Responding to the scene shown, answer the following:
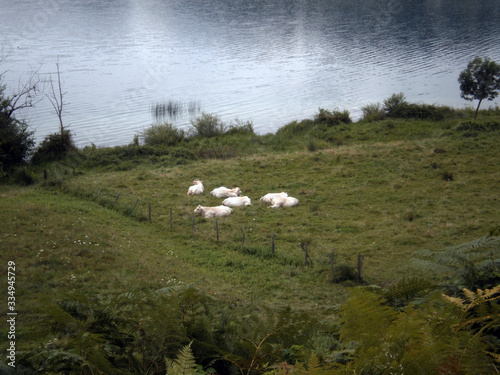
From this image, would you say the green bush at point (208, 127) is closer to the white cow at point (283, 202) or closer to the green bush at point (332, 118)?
the green bush at point (332, 118)

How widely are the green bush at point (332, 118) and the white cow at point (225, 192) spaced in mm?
22850

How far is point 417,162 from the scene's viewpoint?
28.1 m

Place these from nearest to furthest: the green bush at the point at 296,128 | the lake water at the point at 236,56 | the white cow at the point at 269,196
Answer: the white cow at the point at 269,196
the green bush at the point at 296,128
the lake water at the point at 236,56

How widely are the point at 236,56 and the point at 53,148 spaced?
4241 centimetres

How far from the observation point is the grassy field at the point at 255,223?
479 inches

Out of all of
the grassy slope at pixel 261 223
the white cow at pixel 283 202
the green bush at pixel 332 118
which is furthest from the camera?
the green bush at pixel 332 118

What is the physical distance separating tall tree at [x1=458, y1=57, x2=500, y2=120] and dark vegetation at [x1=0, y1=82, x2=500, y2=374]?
351cm

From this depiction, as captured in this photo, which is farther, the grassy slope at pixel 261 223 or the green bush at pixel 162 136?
the green bush at pixel 162 136

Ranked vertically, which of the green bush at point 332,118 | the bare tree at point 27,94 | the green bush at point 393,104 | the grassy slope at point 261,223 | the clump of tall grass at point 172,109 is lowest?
the grassy slope at point 261,223

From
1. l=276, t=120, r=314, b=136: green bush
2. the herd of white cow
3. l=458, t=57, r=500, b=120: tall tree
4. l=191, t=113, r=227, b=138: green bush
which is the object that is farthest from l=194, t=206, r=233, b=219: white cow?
l=458, t=57, r=500, b=120: tall tree

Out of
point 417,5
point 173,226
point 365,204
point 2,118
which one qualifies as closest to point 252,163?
point 365,204

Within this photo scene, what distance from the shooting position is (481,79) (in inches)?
1601

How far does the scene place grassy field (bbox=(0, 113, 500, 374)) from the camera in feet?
39.9

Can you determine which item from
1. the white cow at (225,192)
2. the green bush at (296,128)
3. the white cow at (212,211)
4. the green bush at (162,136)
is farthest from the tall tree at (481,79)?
the white cow at (212,211)
